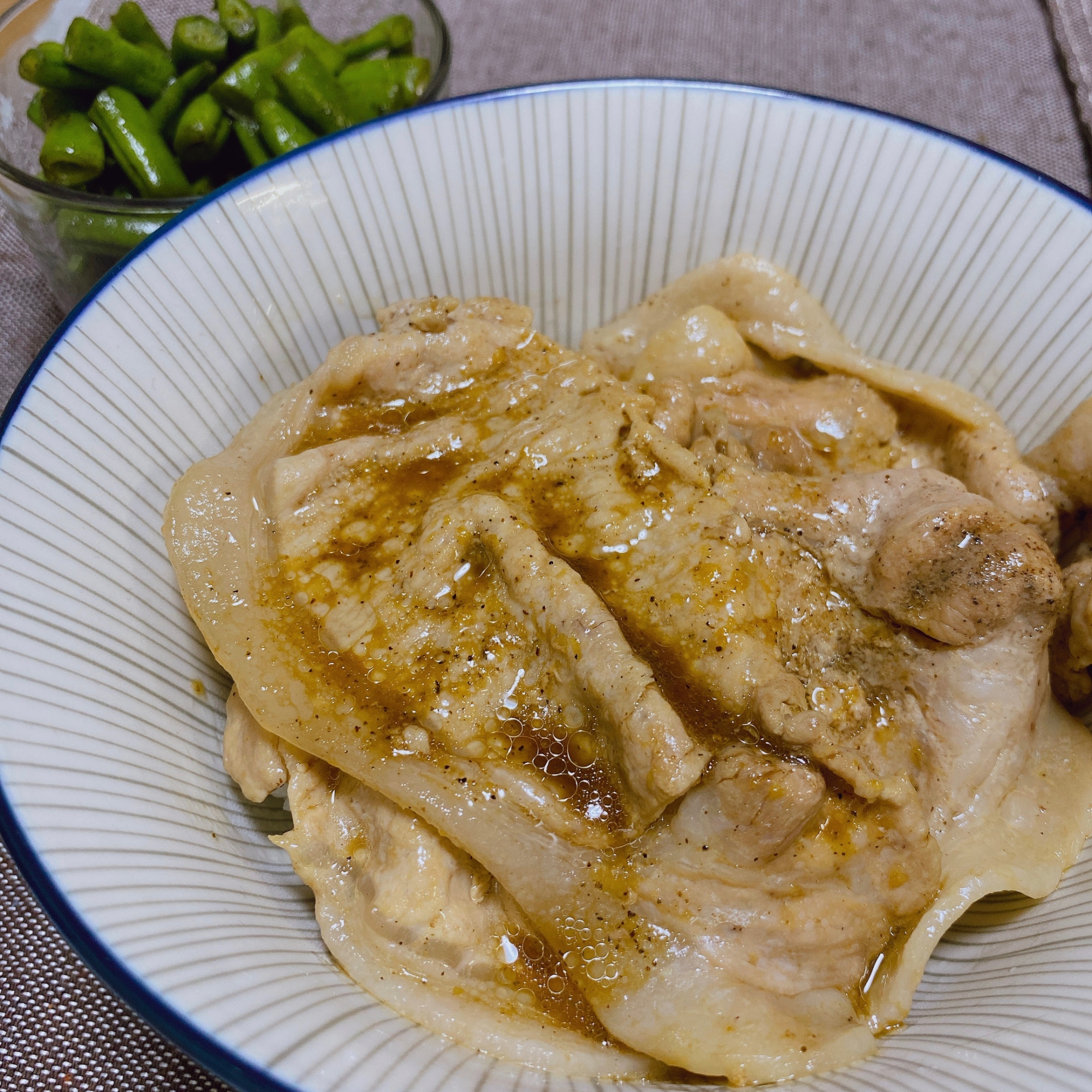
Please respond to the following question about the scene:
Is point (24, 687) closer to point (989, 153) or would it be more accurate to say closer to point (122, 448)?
point (122, 448)

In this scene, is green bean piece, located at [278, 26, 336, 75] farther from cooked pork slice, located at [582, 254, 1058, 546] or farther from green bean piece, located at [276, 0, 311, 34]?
cooked pork slice, located at [582, 254, 1058, 546]

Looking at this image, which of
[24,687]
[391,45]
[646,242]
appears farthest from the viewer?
[391,45]

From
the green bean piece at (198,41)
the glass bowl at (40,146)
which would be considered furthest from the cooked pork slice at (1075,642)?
the green bean piece at (198,41)

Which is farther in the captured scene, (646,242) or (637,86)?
(646,242)

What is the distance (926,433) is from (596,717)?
1.52 meters

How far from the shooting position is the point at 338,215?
2.61 metres

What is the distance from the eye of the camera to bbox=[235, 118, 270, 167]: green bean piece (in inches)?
131

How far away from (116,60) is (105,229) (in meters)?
0.70

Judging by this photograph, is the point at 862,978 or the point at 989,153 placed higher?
the point at 989,153

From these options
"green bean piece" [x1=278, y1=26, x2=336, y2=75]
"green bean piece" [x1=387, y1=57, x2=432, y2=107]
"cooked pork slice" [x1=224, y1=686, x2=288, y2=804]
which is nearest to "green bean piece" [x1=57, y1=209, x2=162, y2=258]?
"green bean piece" [x1=278, y1=26, x2=336, y2=75]

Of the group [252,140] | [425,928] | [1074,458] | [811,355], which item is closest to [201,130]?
[252,140]

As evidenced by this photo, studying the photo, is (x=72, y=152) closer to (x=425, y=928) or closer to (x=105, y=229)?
(x=105, y=229)

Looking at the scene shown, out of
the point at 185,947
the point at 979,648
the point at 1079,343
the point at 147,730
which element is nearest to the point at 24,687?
the point at 147,730

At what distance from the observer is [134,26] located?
3.29 meters
